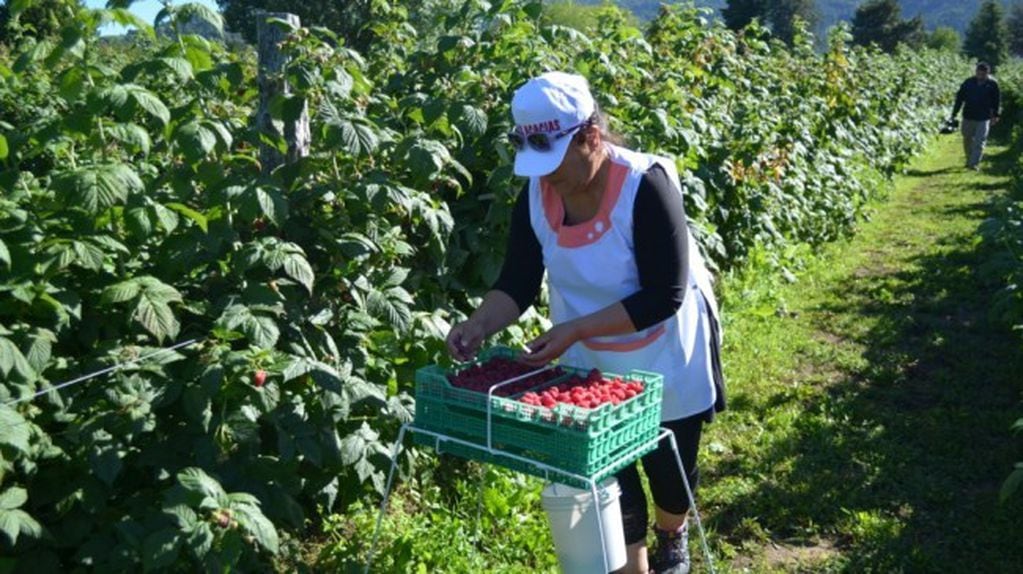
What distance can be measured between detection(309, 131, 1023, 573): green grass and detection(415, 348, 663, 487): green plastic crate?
954 millimetres

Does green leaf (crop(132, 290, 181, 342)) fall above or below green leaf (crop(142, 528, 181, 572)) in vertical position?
above

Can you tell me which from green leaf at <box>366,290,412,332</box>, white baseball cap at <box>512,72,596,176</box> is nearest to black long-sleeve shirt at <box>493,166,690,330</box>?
white baseball cap at <box>512,72,596,176</box>

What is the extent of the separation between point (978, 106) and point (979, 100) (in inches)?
3.6

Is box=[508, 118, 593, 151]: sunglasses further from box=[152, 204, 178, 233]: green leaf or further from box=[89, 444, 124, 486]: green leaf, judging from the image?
box=[89, 444, 124, 486]: green leaf

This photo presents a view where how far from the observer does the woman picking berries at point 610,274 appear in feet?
8.49

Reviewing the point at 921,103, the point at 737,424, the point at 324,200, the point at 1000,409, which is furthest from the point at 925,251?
the point at 921,103

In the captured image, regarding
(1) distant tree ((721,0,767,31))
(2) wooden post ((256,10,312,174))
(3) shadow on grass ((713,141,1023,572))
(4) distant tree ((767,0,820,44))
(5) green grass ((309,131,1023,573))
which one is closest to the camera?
(2) wooden post ((256,10,312,174))

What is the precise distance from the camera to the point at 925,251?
919 centimetres

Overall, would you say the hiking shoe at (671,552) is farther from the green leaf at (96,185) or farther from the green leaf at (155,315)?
the green leaf at (96,185)

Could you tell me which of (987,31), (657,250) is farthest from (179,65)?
(987,31)

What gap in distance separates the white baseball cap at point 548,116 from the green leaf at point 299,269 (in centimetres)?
78

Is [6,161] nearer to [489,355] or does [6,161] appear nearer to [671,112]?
[489,355]

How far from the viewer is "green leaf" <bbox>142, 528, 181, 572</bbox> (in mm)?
2414

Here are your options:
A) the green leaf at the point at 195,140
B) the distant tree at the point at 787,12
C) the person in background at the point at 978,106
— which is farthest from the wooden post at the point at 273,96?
the distant tree at the point at 787,12
